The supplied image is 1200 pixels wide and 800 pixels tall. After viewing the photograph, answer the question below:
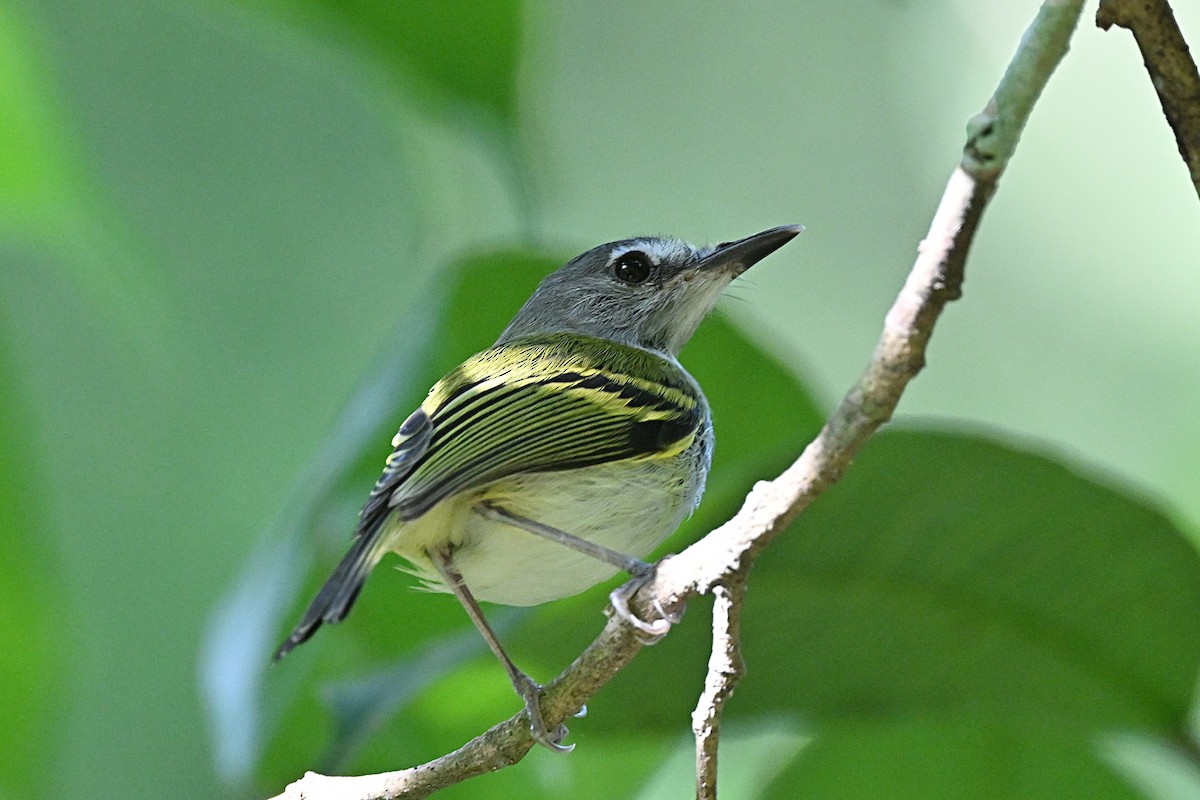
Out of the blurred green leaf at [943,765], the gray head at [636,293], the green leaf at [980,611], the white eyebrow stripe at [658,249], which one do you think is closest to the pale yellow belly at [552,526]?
the green leaf at [980,611]

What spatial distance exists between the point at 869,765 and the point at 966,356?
3097 mm

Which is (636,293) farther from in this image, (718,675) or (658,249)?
(718,675)

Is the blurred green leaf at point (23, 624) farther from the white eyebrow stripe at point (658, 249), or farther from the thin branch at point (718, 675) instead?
the thin branch at point (718, 675)

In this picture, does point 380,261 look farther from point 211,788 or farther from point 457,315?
point 457,315

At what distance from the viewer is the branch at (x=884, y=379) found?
0.79 m

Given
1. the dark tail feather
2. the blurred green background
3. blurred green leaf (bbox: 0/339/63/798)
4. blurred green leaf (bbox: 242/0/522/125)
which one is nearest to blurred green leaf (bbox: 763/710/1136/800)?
the blurred green background

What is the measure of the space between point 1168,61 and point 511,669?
3.01 ft

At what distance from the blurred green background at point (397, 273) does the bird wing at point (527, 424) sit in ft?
0.86

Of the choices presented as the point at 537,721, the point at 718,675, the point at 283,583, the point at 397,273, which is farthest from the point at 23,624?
the point at 397,273

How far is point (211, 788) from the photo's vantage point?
429 cm

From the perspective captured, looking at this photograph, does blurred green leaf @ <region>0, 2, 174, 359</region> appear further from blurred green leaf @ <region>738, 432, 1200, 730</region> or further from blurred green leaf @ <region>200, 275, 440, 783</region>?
blurred green leaf @ <region>738, 432, 1200, 730</region>

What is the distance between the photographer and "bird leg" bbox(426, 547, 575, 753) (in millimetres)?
1335

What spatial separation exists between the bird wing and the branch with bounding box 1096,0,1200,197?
2.37 ft

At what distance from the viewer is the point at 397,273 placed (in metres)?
5.04
